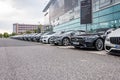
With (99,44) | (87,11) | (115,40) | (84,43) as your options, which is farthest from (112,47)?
(87,11)

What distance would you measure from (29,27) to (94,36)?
132 metres

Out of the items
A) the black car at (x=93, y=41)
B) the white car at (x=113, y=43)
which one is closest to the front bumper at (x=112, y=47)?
the white car at (x=113, y=43)

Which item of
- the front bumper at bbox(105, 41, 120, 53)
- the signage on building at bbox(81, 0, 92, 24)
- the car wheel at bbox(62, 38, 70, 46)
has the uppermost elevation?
the signage on building at bbox(81, 0, 92, 24)

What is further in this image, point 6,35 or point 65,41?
point 6,35

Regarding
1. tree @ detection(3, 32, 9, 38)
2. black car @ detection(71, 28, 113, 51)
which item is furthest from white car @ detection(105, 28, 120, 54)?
tree @ detection(3, 32, 9, 38)

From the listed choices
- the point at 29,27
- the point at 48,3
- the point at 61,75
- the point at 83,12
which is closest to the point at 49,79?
the point at 61,75

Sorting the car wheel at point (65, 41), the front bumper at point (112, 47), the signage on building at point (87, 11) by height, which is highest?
the signage on building at point (87, 11)

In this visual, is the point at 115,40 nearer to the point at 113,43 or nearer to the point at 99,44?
the point at 113,43

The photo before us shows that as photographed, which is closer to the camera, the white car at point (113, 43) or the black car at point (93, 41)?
the white car at point (113, 43)

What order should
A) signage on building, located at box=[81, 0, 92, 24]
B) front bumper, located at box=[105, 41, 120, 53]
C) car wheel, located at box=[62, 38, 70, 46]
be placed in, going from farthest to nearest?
signage on building, located at box=[81, 0, 92, 24]
car wheel, located at box=[62, 38, 70, 46]
front bumper, located at box=[105, 41, 120, 53]

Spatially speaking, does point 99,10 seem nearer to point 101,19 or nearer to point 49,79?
point 101,19

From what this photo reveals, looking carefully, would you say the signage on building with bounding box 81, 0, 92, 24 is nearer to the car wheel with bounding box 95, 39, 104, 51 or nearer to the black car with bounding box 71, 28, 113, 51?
the black car with bounding box 71, 28, 113, 51

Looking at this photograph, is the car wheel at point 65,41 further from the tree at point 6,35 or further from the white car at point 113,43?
the tree at point 6,35

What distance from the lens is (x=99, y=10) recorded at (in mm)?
27016
